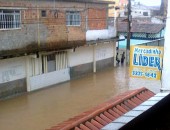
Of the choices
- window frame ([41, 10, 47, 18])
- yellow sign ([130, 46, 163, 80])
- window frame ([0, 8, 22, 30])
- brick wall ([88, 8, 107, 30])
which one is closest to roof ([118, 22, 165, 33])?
brick wall ([88, 8, 107, 30])

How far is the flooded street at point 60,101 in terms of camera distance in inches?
539

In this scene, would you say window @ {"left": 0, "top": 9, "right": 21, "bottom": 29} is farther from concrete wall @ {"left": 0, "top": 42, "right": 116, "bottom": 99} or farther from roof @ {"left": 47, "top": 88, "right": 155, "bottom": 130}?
roof @ {"left": 47, "top": 88, "right": 155, "bottom": 130}

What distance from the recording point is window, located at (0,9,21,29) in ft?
54.1

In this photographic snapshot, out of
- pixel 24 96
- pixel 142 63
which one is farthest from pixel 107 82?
pixel 142 63

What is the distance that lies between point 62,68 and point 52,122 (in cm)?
857

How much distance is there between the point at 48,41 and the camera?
63.7 ft

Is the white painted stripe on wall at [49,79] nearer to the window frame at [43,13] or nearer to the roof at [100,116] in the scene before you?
the window frame at [43,13]

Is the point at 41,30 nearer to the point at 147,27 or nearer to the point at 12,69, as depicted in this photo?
the point at 12,69

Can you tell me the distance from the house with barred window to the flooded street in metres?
0.91

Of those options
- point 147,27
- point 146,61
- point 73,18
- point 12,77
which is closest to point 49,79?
point 12,77

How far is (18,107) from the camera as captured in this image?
15.8 metres

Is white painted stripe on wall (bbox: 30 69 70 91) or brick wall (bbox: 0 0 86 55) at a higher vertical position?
brick wall (bbox: 0 0 86 55)

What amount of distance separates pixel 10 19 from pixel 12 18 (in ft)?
0.55

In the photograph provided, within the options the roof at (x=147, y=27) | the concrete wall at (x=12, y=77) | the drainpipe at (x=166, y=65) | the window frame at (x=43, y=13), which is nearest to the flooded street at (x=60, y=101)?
the concrete wall at (x=12, y=77)
